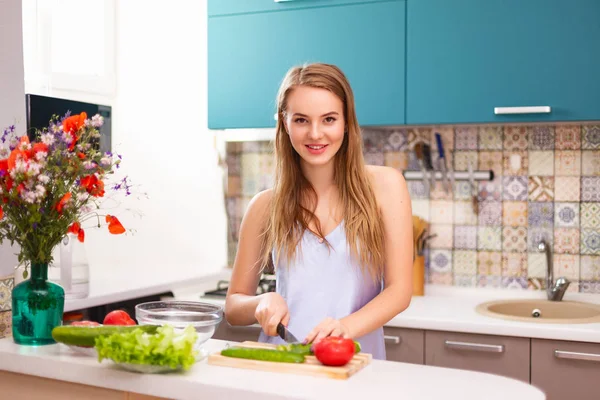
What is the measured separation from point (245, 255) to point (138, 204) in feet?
5.99

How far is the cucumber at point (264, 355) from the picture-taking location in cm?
147

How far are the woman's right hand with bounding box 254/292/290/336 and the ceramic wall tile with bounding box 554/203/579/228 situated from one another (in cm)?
184

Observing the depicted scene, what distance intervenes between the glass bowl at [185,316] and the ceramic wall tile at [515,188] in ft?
6.04

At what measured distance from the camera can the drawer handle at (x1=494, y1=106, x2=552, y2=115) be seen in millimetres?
2664

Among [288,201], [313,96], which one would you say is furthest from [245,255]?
[313,96]

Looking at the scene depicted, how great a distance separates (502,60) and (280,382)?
5.98 feet

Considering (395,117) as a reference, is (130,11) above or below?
above

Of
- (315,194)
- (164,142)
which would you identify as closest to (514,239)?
(315,194)

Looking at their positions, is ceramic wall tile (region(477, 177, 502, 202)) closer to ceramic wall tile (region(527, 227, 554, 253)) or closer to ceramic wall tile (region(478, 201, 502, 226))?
ceramic wall tile (region(478, 201, 502, 226))

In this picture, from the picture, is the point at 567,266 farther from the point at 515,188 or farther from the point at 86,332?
the point at 86,332

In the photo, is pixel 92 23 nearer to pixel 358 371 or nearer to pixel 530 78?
pixel 530 78

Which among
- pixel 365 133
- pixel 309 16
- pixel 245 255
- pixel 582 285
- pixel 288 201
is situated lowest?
pixel 582 285

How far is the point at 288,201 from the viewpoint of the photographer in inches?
78.0

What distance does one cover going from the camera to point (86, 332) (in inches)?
61.3
